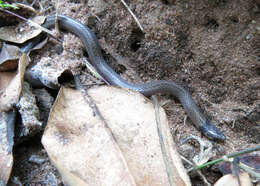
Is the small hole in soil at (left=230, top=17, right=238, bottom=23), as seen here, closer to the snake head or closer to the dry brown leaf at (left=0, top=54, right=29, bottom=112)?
the snake head

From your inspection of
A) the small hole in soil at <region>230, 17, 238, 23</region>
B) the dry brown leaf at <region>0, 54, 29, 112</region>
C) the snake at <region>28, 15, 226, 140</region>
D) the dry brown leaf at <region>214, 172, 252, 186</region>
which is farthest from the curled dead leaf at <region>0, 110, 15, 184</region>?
the small hole in soil at <region>230, 17, 238, 23</region>

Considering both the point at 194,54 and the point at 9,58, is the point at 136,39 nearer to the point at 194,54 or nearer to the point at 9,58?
the point at 194,54

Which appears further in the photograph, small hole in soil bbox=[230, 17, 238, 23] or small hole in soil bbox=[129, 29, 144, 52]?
small hole in soil bbox=[129, 29, 144, 52]

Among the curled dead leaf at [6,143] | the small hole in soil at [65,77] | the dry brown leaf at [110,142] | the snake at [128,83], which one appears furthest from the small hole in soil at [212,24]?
the curled dead leaf at [6,143]

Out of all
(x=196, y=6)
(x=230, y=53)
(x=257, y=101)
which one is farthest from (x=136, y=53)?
(x=257, y=101)

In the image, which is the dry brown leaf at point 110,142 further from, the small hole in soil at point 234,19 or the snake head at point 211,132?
the small hole in soil at point 234,19

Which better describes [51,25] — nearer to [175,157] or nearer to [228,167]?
[175,157]
